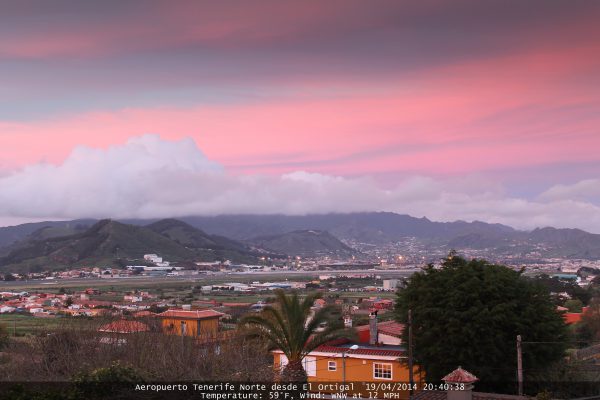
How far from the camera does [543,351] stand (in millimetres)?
24406

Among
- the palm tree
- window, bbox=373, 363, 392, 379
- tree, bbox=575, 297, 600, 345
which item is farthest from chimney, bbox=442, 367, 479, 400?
tree, bbox=575, 297, 600, 345

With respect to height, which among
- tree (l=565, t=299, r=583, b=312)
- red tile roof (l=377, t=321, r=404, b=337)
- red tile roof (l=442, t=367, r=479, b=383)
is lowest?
tree (l=565, t=299, r=583, b=312)

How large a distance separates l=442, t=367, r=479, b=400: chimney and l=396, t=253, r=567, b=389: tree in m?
3.64

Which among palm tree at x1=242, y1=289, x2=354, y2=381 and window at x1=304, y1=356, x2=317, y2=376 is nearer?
palm tree at x1=242, y1=289, x2=354, y2=381

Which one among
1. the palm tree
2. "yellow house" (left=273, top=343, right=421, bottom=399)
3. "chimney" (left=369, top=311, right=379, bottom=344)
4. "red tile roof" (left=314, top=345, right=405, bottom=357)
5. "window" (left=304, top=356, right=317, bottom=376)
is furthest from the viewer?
"chimney" (left=369, top=311, right=379, bottom=344)

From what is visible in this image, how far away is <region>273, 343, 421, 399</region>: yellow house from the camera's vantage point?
1111 inches

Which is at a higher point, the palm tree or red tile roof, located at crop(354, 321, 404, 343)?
the palm tree

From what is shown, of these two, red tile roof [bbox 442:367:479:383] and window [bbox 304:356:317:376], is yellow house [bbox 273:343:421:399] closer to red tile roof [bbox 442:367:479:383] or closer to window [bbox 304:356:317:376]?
window [bbox 304:356:317:376]

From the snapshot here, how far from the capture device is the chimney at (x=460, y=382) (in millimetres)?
20188

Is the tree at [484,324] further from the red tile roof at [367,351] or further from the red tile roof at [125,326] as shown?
the red tile roof at [125,326]

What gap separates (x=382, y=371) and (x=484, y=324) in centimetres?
636

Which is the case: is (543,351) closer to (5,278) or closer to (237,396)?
(237,396)

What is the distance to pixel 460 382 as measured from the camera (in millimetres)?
20250

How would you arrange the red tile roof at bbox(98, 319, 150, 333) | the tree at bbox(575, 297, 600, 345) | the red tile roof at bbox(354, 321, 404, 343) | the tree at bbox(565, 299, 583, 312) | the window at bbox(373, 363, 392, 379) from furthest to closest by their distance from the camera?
the tree at bbox(565, 299, 583, 312)
the tree at bbox(575, 297, 600, 345)
the red tile roof at bbox(354, 321, 404, 343)
the window at bbox(373, 363, 392, 379)
the red tile roof at bbox(98, 319, 150, 333)
